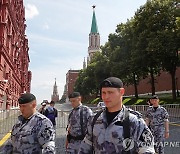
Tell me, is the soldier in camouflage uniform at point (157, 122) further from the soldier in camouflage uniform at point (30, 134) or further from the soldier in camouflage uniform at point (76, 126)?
the soldier in camouflage uniform at point (30, 134)

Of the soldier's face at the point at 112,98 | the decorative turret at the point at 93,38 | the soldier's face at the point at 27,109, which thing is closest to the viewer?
the soldier's face at the point at 112,98

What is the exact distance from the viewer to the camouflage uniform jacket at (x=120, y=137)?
315cm

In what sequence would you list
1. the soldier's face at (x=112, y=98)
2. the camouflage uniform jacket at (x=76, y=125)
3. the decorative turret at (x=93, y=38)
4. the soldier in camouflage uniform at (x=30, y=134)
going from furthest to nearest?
the decorative turret at (x=93, y=38) → the camouflage uniform jacket at (x=76, y=125) → the soldier in camouflage uniform at (x=30, y=134) → the soldier's face at (x=112, y=98)

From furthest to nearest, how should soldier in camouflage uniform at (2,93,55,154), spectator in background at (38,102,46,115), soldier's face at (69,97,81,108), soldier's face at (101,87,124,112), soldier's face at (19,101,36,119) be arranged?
spectator in background at (38,102,46,115), soldier's face at (69,97,81,108), soldier's face at (19,101,36,119), soldier in camouflage uniform at (2,93,55,154), soldier's face at (101,87,124,112)

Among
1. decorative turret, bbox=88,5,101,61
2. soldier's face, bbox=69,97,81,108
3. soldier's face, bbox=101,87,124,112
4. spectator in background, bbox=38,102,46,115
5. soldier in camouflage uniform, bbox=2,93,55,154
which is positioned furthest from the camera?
decorative turret, bbox=88,5,101,61

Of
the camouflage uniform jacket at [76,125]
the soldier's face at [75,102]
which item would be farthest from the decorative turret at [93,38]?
the camouflage uniform jacket at [76,125]

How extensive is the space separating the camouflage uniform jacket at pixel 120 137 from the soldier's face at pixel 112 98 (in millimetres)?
90

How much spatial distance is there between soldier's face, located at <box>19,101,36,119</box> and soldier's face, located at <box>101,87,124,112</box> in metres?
1.42

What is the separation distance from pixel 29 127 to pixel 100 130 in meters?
1.32

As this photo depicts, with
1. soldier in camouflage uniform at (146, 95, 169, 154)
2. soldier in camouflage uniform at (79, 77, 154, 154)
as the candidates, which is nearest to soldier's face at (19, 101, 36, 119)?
soldier in camouflage uniform at (79, 77, 154, 154)

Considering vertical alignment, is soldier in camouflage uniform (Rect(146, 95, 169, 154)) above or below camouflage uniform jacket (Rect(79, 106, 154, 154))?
below

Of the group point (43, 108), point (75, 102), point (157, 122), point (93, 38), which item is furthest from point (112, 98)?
point (93, 38)

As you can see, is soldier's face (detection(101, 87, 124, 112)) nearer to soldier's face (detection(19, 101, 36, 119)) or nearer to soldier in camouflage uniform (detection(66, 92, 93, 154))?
soldier's face (detection(19, 101, 36, 119))

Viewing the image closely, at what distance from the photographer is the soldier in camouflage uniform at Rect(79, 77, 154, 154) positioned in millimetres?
3160
